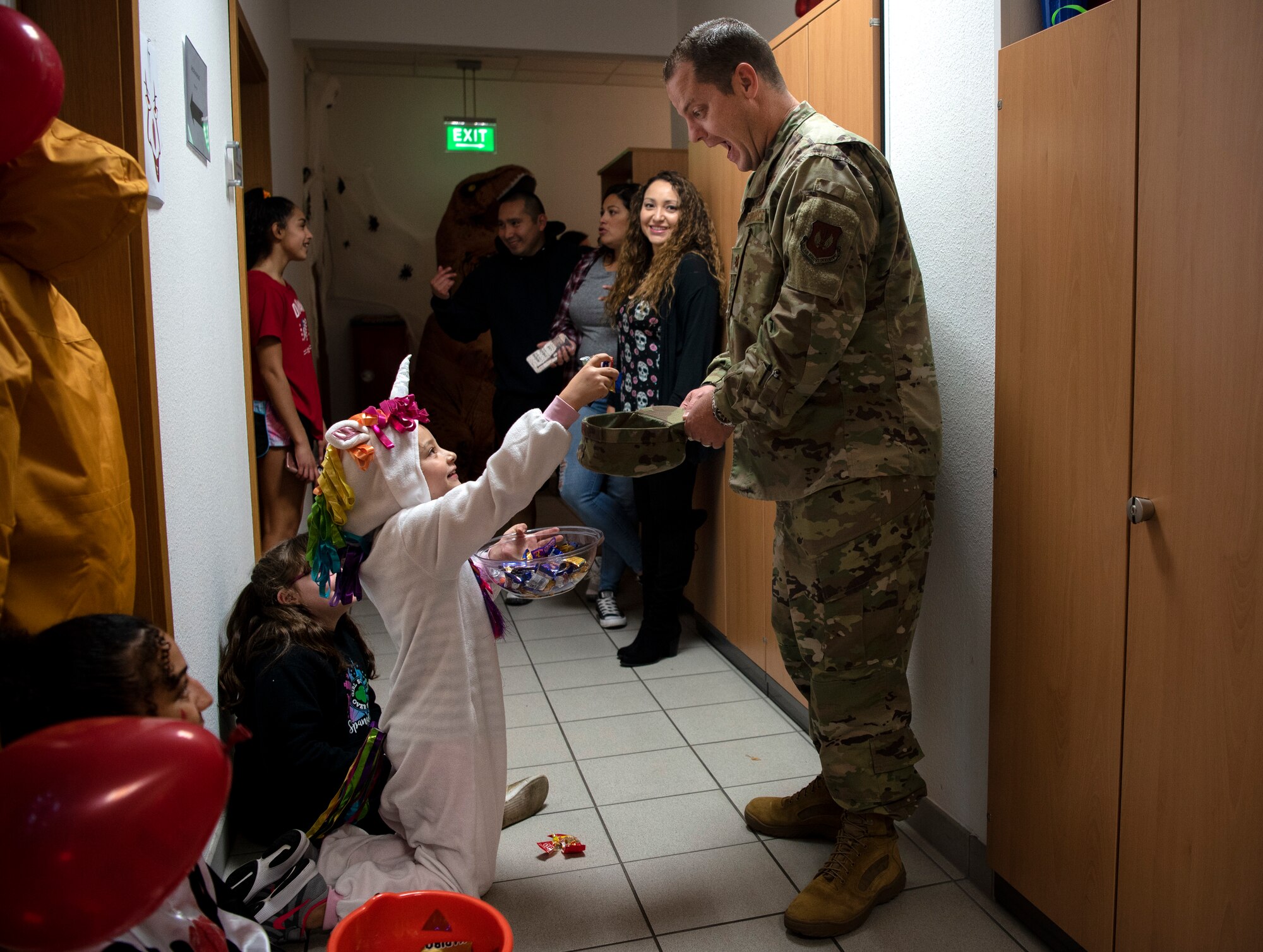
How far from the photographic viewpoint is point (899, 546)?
197cm

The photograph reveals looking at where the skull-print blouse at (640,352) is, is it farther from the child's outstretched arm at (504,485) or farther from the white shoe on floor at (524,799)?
the child's outstretched arm at (504,485)

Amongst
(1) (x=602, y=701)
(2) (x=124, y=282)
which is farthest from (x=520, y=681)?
(2) (x=124, y=282)

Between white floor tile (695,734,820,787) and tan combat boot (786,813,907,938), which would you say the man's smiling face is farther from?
white floor tile (695,734,820,787)

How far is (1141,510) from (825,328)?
60cm

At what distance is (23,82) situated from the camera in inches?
35.2

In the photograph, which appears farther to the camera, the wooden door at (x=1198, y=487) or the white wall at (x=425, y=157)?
the white wall at (x=425, y=157)

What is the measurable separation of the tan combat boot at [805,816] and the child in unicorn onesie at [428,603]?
67 centimetres

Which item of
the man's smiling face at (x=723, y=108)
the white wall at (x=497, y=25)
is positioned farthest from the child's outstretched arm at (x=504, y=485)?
the white wall at (x=497, y=25)

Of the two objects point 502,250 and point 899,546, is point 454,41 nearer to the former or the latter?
point 502,250

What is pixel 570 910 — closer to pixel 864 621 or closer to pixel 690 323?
pixel 864 621

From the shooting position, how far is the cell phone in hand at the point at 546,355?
152 inches

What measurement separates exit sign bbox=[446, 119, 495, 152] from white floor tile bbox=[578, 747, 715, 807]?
17.3 feet

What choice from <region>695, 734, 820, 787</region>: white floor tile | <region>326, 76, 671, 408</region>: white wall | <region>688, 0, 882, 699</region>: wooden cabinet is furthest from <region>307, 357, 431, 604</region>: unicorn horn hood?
<region>326, 76, 671, 408</region>: white wall

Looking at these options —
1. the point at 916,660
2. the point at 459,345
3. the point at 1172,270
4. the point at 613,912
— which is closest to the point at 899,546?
the point at 916,660
